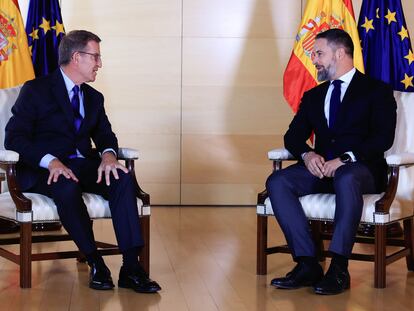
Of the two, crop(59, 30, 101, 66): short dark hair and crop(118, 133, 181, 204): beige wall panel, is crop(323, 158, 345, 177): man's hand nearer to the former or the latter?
crop(59, 30, 101, 66): short dark hair

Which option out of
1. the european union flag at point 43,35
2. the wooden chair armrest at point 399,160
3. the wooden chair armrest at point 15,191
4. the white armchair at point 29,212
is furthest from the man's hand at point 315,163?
the european union flag at point 43,35

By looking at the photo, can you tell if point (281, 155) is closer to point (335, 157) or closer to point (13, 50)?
point (335, 157)

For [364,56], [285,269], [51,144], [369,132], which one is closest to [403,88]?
[364,56]

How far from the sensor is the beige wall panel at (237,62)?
706 cm

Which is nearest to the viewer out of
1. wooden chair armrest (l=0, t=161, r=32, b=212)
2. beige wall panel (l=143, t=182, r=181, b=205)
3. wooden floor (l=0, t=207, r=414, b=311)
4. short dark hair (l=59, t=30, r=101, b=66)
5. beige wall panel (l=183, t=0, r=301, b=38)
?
wooden floor (l=0, t=207, r=414, b=311)

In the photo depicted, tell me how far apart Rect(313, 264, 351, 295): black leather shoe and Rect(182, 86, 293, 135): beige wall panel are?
341cm

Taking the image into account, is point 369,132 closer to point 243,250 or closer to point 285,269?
point 285,269

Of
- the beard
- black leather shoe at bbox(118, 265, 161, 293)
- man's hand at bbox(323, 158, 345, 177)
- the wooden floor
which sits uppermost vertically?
the beard

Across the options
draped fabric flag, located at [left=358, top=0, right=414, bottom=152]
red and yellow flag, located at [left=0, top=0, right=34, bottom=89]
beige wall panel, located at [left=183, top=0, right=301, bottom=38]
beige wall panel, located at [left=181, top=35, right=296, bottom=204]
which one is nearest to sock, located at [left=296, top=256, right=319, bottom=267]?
draped fabric flag, located at [left=358, top=0, right=414, bottom=152]

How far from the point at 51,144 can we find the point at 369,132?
5.48 ft

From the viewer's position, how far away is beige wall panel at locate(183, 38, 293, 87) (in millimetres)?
7062

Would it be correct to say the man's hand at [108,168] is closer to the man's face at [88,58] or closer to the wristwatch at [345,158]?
the man's face at [88,58]

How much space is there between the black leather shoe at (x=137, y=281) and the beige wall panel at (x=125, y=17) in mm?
3532

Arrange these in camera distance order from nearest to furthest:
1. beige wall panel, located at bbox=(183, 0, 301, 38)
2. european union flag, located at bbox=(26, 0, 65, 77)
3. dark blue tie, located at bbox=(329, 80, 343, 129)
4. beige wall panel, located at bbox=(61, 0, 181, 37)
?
dark blue tie, located at bbox=(329, 80, 343, 129)
european union flag, located at bbox=(26, 0, 65, 77)
beige wall panel, located at bbox=(61, 0, 181, 37)
beige wall panel, located at bbox=(183, 0, 301, 38)
